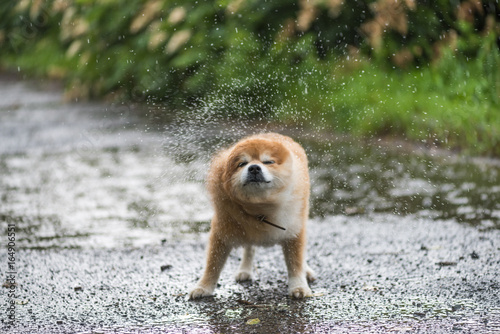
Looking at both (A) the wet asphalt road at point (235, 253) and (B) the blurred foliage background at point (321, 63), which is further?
(B) the blurred foliage background at point (321, 63)

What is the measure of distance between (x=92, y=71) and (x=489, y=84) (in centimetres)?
885

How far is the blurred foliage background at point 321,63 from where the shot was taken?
7543 mm

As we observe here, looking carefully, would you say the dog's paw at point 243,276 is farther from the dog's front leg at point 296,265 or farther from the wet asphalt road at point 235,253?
the dog's front leg at point 296,265

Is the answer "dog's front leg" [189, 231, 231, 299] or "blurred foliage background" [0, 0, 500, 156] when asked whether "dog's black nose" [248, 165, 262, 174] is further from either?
"blurred foliage background" [0, 0, 500, 156]

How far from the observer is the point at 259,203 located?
3.38 metres

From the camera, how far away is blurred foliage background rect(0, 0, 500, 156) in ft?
24.7

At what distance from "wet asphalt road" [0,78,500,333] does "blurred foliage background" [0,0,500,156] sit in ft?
2.39

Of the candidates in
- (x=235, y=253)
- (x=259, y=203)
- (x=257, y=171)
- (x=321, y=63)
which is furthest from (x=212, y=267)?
(x=321, y=63)

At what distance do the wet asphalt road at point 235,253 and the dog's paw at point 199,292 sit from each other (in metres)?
0.07

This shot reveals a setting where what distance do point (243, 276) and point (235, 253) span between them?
0.64 m

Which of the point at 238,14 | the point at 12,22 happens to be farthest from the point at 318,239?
the point at 12,22

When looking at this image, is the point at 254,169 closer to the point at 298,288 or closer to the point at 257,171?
the point at 257,171

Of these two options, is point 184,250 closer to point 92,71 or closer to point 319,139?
point 319,139

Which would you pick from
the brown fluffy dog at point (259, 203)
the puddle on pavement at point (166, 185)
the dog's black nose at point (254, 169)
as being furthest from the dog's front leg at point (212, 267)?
the puddle on pavement at point (166, 185)
